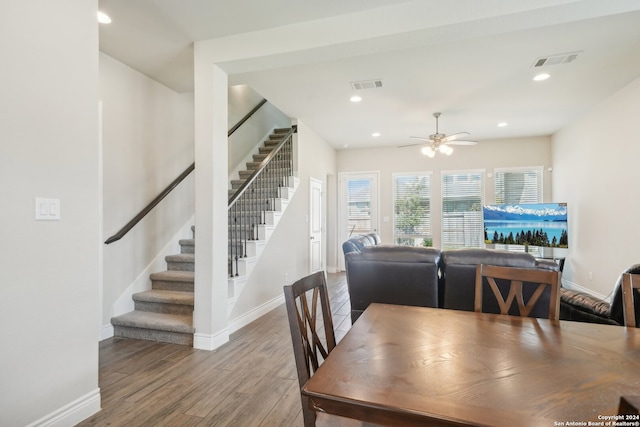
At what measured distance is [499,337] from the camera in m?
1.34

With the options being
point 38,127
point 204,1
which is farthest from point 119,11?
point 38,127

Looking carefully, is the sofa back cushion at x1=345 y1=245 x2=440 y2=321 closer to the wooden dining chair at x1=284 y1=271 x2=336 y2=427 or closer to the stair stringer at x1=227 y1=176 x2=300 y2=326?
the stair stringer at x1=227 y1=176 x2=300 y2=326

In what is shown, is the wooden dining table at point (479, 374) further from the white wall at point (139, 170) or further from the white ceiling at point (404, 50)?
the white wall at point (139, 170)

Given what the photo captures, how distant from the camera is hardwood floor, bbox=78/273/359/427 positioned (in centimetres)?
199

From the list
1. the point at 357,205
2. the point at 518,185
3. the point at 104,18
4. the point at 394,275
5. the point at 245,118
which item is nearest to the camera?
the point at 104,18

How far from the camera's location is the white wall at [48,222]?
164cm

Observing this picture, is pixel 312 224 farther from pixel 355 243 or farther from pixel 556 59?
pixel 556 59

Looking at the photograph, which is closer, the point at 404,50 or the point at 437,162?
the point at 404,50

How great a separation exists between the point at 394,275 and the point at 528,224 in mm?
4021

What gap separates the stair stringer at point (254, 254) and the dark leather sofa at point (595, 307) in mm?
3092

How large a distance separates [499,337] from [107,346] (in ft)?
11.3

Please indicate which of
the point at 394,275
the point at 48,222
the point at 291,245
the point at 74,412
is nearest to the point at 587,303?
the point at 394,275

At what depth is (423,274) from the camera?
3150 millimetres

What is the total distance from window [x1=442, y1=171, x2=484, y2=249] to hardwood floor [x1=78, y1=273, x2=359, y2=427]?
5.09 metres
